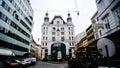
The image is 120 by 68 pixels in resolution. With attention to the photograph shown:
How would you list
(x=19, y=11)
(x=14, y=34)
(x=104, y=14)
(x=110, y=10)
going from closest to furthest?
(x=110, y=10) < (x=104, y=14) < (x=14, y=34) < (x=19, y=11)

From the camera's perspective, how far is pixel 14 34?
38781mm

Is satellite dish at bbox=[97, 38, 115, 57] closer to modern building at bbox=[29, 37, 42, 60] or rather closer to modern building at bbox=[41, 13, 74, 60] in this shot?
modern building at bbox=[41, 13, 74, 60]

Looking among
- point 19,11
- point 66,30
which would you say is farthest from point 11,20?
point 66,30

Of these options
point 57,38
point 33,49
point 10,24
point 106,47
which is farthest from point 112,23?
point 33,49

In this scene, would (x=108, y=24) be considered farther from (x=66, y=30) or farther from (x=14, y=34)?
(x=66, y=30)

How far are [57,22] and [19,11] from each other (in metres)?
34.0

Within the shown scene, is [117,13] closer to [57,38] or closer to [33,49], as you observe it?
[57,38]

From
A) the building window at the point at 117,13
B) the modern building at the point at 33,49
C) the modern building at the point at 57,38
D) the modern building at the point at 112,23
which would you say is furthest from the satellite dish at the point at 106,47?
the modern building at the point at 33,49

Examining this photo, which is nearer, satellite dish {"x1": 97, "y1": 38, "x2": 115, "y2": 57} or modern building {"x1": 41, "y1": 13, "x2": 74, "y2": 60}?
satellite dish {"x1": 97, "y1": 38, "x2": 115, "y2": 57}

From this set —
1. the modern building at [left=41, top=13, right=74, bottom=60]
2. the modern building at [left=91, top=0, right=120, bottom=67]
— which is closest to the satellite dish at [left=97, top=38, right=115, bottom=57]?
the modern building at [left=91, top=0, right=120, bottom=67]

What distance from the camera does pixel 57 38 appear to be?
70.2 meters

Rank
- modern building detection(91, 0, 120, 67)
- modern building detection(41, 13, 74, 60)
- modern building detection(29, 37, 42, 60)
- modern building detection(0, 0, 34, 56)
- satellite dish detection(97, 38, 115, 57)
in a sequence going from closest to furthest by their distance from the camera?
satellite dish detection(97, 38, 115, 57) → modern building detection(91, 0, 120, 67) → modern building detection(0, 0, 34, 56) → modern building detection(41, 13, 74, 60) → modern building detection(29, 37, 42, 60)

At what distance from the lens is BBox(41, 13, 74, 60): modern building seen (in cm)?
6650

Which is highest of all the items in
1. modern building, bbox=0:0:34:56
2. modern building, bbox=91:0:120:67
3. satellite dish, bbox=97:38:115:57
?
modern building, bbox=0:0:34:56
